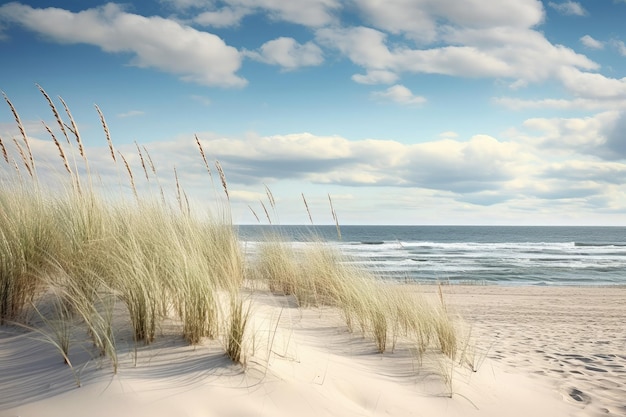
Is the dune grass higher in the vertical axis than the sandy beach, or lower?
higher

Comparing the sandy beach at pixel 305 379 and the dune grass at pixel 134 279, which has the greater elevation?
the dune grass at pixel 134 279

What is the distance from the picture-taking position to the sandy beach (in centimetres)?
267

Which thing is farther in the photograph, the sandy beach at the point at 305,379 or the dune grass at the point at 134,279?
the dune grass at the point at 134,279

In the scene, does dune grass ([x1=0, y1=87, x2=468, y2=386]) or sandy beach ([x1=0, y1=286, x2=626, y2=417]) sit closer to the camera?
sandy beach ([x1=0, y1=286, x2=626, y2=417])

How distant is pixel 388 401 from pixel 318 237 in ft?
13.5

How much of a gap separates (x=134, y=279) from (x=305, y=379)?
4.45 feet

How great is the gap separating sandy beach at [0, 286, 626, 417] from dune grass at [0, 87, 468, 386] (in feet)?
0.47

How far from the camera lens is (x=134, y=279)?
131 inches

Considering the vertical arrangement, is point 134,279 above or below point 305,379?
above

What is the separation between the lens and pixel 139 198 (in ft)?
17.2

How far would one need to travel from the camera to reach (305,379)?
125 inches

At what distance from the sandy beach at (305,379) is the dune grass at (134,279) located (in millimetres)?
142

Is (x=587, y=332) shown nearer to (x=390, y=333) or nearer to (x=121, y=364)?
(x=390, y=333)

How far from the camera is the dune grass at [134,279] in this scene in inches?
129
